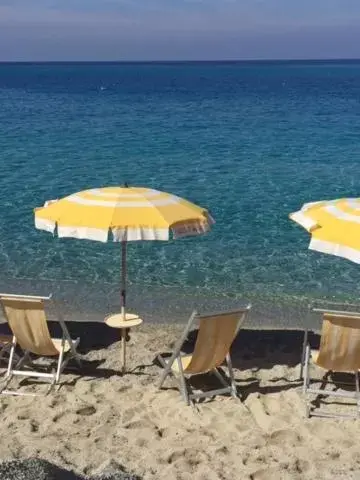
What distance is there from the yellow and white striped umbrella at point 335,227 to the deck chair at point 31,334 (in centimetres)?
262

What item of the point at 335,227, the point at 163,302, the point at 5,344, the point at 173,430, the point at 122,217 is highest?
the point at 122,217

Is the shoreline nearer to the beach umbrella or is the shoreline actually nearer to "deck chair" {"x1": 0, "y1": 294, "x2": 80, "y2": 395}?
"deck chair" {"x1": 0, "y1": 294, "x2": 80, "y2": 395}

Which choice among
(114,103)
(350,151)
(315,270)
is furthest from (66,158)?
(114,103)

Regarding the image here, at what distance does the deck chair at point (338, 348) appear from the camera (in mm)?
5805

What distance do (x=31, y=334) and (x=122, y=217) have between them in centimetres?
146

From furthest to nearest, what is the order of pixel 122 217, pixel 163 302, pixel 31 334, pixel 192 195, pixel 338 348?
pixel 192 195, pixel 163 302, pixel 31 334, pixel 122 217, pixel 338 348

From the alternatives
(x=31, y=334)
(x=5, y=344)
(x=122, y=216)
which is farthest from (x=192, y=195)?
(x=31, y=334)

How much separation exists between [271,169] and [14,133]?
1576 cm

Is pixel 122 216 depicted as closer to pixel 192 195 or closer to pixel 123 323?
pixel 123 323

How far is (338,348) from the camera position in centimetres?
Result: 595

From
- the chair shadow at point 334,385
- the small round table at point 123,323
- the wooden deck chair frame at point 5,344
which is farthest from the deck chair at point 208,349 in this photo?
the wooden deck chair frame at point 5,344

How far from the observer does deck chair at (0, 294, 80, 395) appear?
6.00m

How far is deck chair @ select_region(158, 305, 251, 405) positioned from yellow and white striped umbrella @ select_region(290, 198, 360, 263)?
3.11 ft

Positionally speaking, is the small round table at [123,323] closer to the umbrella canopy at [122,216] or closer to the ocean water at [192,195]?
the umbrella canopy at [122,216]
